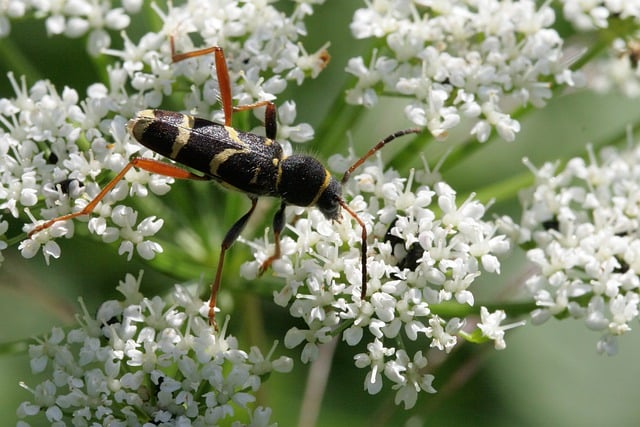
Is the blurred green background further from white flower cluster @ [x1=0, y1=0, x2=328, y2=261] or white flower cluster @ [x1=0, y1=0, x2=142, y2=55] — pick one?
white flower cluster @ [x1=0, y1=0, x2=328, y2=261]

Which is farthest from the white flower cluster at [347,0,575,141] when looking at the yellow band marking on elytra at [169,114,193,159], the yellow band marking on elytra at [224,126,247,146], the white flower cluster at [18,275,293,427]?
the white flower cluster at [18,275,293,427]

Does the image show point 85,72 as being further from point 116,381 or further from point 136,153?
point 116,381

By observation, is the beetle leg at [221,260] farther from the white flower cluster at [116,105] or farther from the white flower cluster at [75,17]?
the white flower cluster at [75,17]

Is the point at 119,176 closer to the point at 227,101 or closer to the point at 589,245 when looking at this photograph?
the point at 227,101

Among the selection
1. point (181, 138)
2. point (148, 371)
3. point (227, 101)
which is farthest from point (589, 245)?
point (148, 371)

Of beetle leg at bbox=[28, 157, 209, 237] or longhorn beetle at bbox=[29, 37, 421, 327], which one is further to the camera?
longhorn beetle at bbox=[29, 37, 421, 327]

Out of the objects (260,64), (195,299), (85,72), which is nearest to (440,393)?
(195,299)

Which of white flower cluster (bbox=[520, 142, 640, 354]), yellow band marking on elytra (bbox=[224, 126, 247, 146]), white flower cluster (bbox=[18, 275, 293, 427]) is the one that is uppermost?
yellow band marking on elytra (bbox=[224, 126, 247, 146])
